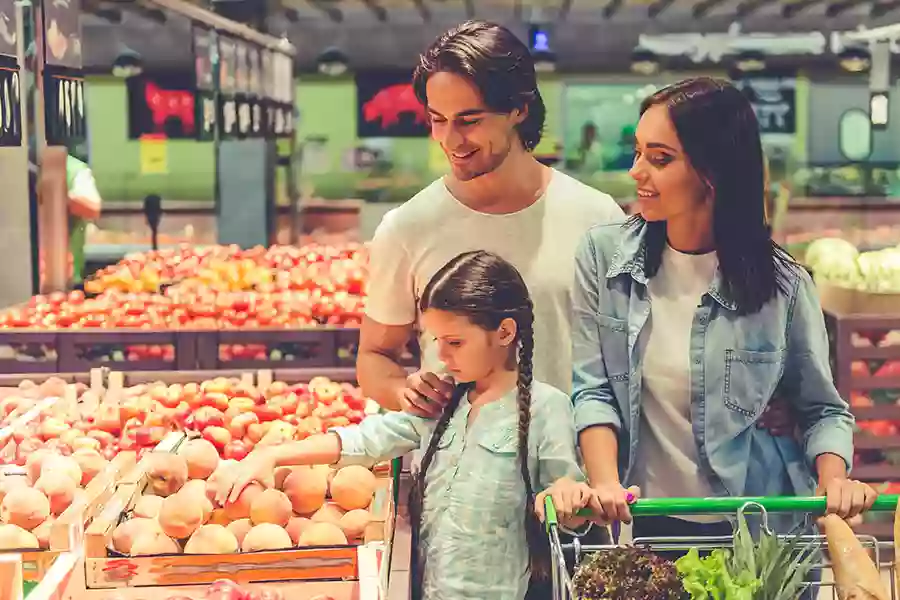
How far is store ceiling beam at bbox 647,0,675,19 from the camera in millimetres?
8345

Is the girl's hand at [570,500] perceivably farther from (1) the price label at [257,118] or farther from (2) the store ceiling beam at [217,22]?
(1) the price label at [257,118]

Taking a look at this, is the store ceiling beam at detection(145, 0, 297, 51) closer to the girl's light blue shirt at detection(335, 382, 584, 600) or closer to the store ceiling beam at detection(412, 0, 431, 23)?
the store ceiling beam at detection(412, 0, 431, 23)

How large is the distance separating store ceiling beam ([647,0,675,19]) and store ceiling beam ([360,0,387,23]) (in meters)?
1.95

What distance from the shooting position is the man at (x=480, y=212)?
220cm

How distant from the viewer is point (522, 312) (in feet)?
7.01

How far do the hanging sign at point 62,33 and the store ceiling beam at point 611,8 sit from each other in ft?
14.8

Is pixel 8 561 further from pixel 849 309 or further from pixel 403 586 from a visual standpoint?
pixel 849 309

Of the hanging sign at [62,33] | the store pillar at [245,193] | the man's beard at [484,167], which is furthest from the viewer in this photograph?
the store pillar at [245,193]

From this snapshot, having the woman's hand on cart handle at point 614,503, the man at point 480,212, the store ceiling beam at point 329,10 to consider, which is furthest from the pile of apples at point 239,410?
the store ceiling beam at point 329,10

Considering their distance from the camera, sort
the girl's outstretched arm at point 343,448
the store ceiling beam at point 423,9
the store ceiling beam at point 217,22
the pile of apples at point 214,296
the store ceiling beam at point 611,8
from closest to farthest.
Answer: the girl's outstretched arm at point 343,448
the pile of apples at point 214,296
the store ceiling beam at point 217,22
the store ceiling beam at point 423,9
the store ceiling beam at point 611,8

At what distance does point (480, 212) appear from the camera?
2.31 m

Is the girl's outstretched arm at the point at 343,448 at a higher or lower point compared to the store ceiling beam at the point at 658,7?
lower

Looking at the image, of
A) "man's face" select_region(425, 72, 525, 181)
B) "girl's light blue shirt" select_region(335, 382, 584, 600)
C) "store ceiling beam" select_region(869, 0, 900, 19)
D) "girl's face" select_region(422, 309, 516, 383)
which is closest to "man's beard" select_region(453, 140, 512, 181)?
"man's face" select_region(425, 72, 525, 181)

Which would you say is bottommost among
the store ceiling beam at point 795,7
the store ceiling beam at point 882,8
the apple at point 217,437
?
the apple at point 217,437
